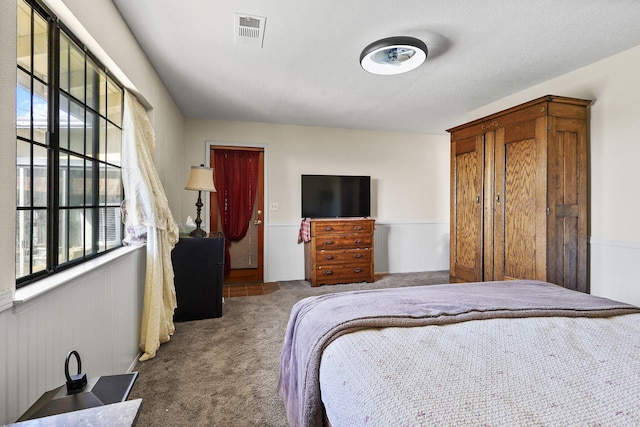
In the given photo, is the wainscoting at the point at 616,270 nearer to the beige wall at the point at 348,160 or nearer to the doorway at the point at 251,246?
the beige wall at the point at 348,160

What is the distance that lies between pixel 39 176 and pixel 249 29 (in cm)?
155

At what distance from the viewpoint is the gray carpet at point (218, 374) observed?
1.67 meters

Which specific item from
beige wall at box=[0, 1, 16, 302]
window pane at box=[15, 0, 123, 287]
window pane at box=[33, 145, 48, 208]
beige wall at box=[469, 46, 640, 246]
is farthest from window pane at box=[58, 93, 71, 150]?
beige wall at box=[469, 46, 640, 246]

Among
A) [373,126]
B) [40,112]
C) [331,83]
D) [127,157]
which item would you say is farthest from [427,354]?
[373,126]

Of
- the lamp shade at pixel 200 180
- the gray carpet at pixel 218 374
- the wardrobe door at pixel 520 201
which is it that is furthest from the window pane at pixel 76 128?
the wardrobe door at pixel 520 201

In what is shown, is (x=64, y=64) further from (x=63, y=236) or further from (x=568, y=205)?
(x=568, y=205)

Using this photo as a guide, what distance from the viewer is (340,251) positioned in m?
4.38

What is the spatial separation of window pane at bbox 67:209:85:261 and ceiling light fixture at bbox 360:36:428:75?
2164 mm

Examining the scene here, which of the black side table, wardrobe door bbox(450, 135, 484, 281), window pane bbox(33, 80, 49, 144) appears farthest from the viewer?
wardrobe door bbox(450, 135, 484, 281)

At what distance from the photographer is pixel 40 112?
1.37 meters

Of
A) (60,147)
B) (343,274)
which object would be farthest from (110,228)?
(343,274)

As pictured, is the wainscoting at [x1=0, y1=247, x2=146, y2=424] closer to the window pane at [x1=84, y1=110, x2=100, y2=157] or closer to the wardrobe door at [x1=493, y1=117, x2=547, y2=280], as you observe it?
the window pane at [x1=84, y1=110, x2=100, y2=157]

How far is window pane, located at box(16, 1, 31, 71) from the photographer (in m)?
1.25

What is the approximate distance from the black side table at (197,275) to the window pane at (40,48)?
1802 millimetres
